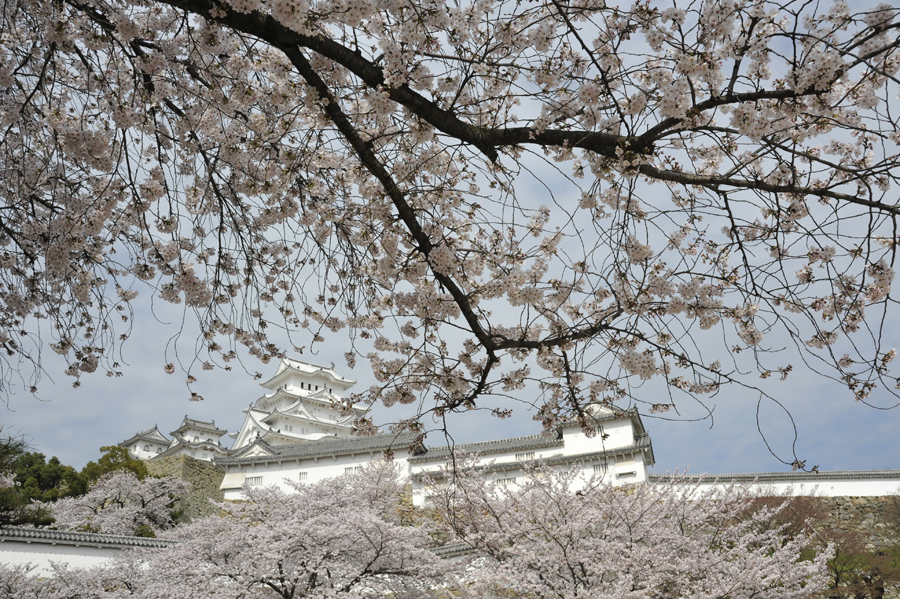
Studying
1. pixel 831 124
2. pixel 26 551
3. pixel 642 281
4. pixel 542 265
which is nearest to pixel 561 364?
pixel 542 265

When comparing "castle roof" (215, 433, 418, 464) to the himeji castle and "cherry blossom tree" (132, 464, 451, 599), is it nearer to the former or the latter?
the himeji castle

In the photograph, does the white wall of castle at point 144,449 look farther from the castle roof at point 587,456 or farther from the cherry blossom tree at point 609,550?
the cherry blossom tree at point 609,550

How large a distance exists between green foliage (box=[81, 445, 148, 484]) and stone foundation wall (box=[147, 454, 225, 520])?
144 cm

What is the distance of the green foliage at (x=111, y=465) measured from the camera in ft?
71.9

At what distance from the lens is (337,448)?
22672mm

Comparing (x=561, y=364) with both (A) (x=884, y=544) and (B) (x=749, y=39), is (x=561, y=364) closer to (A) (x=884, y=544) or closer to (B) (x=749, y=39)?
(B) (x=749, y=39)

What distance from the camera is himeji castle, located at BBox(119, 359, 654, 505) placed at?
17.9 meters

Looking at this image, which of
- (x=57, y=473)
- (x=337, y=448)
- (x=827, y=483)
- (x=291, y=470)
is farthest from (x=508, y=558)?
(x=57, y=473)

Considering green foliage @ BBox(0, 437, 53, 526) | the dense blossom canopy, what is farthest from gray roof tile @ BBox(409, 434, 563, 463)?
green foliage @ BBox(0, 437, 53, 526)

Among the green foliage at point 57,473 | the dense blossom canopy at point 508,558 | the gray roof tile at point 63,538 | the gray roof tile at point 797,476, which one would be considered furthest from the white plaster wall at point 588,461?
the green foliage at point 57,473

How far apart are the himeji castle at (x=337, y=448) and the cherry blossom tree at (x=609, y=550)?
1138mm

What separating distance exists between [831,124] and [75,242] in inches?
151

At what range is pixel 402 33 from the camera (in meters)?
2.49

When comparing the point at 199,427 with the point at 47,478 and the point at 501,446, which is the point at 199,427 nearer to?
the point at 47,478
